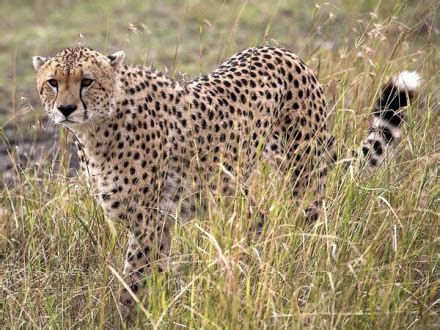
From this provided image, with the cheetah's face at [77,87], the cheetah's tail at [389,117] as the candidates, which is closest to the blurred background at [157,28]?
the cheetah's tail at [389,117]

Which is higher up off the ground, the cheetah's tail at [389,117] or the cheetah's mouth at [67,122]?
the cheetah's tail at [389,117]

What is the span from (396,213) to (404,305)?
31 centimetres

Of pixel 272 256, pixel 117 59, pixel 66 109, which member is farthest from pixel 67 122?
pixel 272 256

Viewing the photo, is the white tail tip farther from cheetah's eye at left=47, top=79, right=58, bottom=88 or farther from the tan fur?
cheetah's eye at left=47, top=79, right=58, bottom=88

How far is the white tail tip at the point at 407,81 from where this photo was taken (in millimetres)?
3631

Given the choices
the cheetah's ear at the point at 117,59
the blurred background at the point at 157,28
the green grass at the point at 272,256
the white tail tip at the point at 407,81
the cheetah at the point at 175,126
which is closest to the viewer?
the green grass at the point at 272,256

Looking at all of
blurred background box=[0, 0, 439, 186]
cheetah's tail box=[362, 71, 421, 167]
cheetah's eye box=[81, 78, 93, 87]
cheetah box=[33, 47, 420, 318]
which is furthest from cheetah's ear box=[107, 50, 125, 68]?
blurred background box=[0, 0, 439, 186]

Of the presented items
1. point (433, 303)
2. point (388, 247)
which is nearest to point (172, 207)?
point (388, 247)

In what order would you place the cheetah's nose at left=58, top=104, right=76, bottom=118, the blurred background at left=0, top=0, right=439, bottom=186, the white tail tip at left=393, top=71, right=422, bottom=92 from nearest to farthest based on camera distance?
the cheetah's nose at left=58, top=104, right=76, bottom=118
the white tail tip at left=393, top=71, right=422, bottom=92
the blurred background at left=0, top=0, right=439, bottom=186

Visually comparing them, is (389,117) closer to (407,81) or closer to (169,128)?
(407,81)

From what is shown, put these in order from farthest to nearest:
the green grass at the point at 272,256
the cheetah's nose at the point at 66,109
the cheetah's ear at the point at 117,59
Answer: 1. the cheetah's ear at the point at 117,59
2. the cheetah's nose at the point at 66,109
3. the green grass at the point at 272,256

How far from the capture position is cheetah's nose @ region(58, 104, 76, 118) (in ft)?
10.7

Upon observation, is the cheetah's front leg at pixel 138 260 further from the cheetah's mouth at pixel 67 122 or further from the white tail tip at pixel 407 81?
the white tail tip at pixel 407 81

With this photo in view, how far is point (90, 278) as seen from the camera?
345 cm
